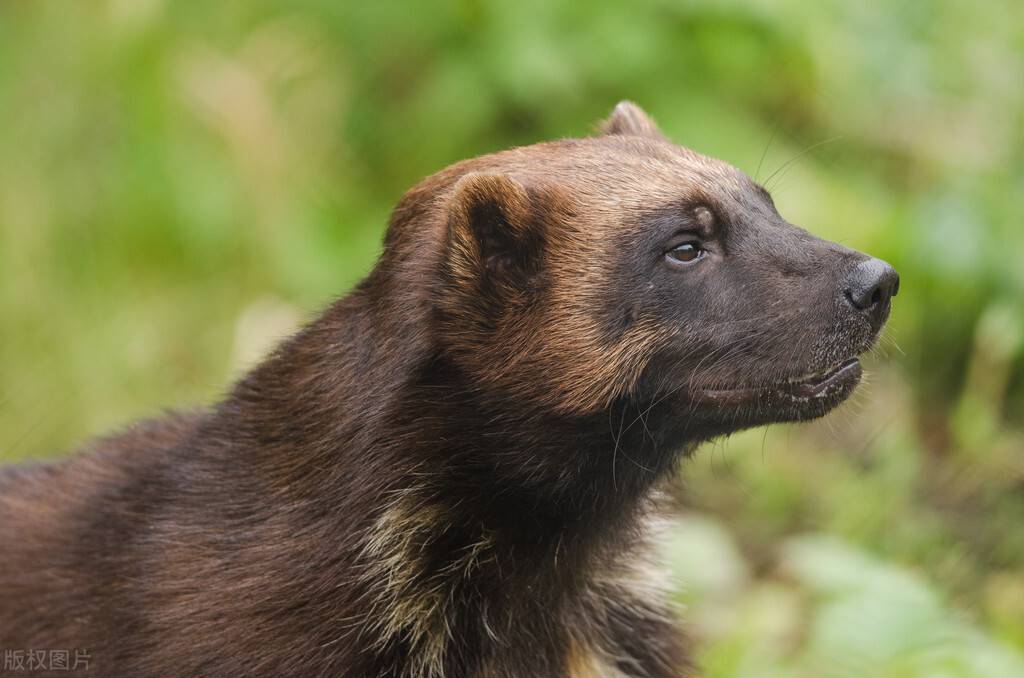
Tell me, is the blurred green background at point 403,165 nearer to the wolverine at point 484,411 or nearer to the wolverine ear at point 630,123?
the wolverine ear at point 630,123

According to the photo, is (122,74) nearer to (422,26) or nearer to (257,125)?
(257,125)

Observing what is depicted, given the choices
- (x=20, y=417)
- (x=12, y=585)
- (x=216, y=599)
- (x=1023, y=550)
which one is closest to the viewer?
(x=216, y=599)

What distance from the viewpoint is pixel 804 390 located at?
2982mm

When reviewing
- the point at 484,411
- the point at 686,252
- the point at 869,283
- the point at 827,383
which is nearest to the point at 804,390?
the point at 827,383

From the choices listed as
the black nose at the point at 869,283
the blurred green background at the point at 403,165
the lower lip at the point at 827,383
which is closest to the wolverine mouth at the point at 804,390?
the lower lip at the point at 827,383

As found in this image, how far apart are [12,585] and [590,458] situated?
1482mm

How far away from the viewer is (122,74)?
6.27 metres

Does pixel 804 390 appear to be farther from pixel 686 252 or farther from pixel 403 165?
pixel 403 165

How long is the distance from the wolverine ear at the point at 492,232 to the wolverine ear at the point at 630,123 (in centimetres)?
65

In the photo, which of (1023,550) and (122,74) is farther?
(122,74)

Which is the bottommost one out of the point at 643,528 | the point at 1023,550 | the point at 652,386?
the point at 1023,550

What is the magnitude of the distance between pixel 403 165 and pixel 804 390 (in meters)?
3.91

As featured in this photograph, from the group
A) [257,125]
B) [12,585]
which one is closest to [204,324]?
[257,125]

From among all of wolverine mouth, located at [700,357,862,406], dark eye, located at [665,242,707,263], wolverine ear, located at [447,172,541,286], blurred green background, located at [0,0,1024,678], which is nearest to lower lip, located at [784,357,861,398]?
wolverine mouth, located at [700,357,862,406]
